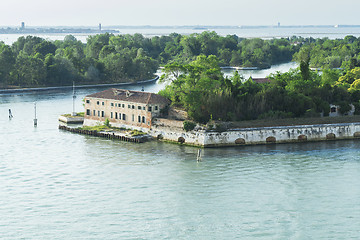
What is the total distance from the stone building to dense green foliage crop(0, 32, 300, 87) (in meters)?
47.5

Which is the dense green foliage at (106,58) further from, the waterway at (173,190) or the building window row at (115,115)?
the waterway at (173,190)

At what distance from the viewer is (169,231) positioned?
33156 mm

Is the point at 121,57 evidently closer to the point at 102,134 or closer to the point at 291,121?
the point at 102,134

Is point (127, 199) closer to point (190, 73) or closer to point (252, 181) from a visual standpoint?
point (252, 181)

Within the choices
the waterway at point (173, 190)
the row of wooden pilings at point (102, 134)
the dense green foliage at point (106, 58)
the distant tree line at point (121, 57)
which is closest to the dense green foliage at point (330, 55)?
the distant tree line at point (121, 57)

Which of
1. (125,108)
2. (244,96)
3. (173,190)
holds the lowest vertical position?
(173,190)

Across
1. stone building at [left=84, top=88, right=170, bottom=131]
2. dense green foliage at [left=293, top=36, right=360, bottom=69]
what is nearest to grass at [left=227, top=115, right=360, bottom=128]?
stone building at [left=84, top=88, right=170, bottom=131]

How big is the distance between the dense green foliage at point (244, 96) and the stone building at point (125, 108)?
103 inches

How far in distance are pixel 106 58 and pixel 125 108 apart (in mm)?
63144

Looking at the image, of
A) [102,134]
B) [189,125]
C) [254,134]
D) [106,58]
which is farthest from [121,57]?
[254,134]

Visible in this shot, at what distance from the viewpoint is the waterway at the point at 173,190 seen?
33.6m

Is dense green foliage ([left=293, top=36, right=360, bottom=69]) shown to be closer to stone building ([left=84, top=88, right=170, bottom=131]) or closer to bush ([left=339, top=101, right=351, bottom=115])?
bush ([left=339, top=101, right=351, bottom=115])

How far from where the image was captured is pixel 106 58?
402 feet

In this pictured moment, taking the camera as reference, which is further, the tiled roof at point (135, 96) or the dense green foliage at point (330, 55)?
the dense green foliage at point (330, 55)
